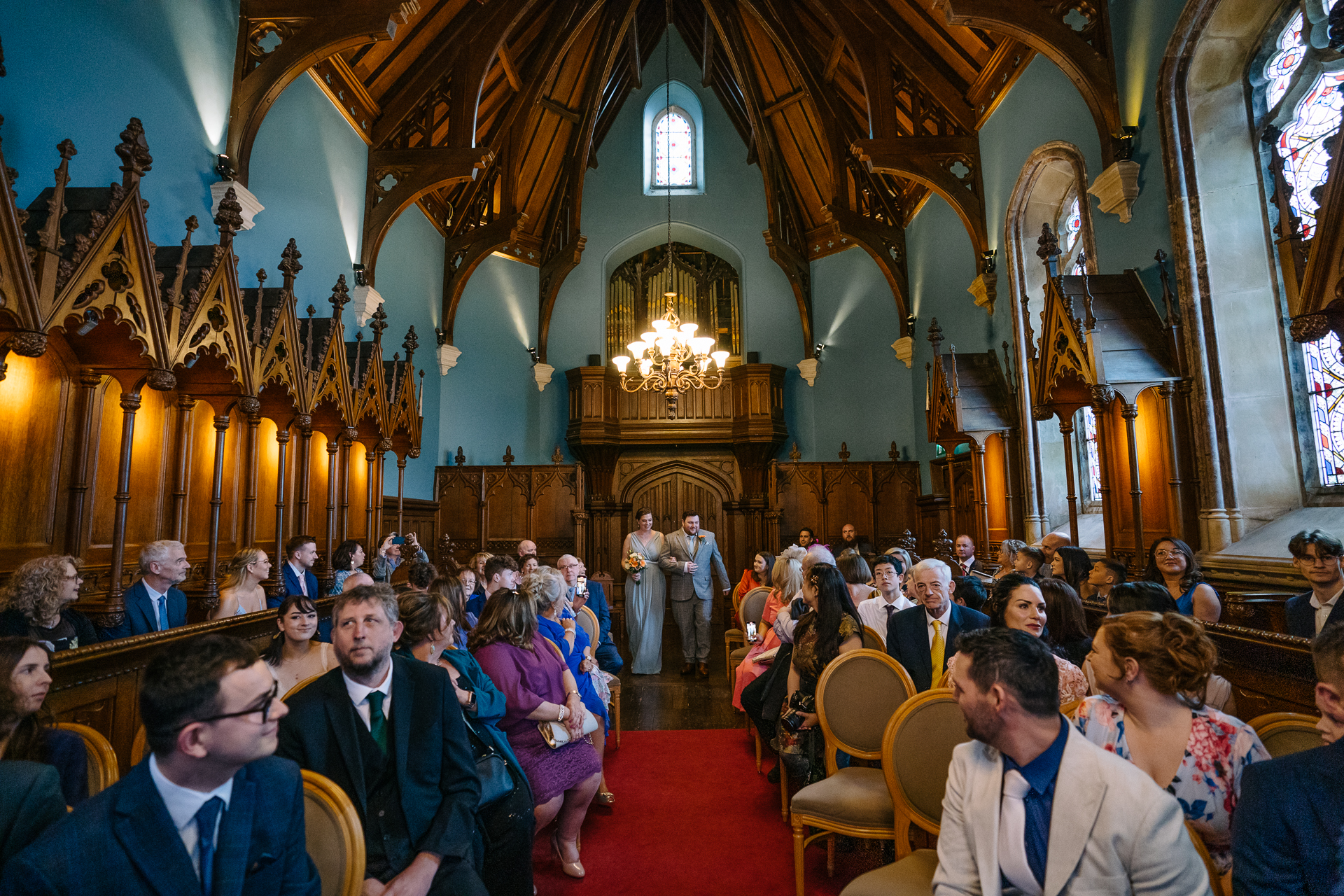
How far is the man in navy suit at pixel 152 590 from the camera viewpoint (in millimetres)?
4039

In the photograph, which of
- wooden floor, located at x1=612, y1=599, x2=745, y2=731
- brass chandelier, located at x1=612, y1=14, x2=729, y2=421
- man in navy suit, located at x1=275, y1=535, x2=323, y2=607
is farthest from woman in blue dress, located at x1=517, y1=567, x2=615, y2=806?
brass chandelier, located at x1=612, y1=14, x2=729, y2=421

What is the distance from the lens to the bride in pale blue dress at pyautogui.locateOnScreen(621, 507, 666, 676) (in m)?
7.74

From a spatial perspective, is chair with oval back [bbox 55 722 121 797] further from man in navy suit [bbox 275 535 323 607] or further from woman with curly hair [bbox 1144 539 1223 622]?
woman with curly hair [bbox 1144 539 1223 622]

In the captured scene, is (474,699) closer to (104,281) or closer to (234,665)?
(234,665)

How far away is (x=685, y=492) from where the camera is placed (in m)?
12.1

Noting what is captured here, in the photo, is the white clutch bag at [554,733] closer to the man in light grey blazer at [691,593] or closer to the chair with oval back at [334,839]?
the chair with oval back at [334,839]

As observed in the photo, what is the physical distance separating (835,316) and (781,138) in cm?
308

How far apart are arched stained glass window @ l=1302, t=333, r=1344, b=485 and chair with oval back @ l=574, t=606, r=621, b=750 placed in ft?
16.2

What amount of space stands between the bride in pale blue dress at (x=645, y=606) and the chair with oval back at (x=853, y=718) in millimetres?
4605

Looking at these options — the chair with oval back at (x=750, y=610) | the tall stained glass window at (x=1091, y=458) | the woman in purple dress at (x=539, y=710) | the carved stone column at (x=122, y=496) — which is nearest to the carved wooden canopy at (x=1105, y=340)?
the tall stained glass window at (x=1091, y=458)

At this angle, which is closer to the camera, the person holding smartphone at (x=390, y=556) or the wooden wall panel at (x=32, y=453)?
the wooden wall panel at (x=32, y=453)

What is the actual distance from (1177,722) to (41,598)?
171 inches

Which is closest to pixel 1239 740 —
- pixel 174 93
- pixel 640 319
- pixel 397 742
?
pixel 397 742

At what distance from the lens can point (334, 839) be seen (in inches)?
70.3
